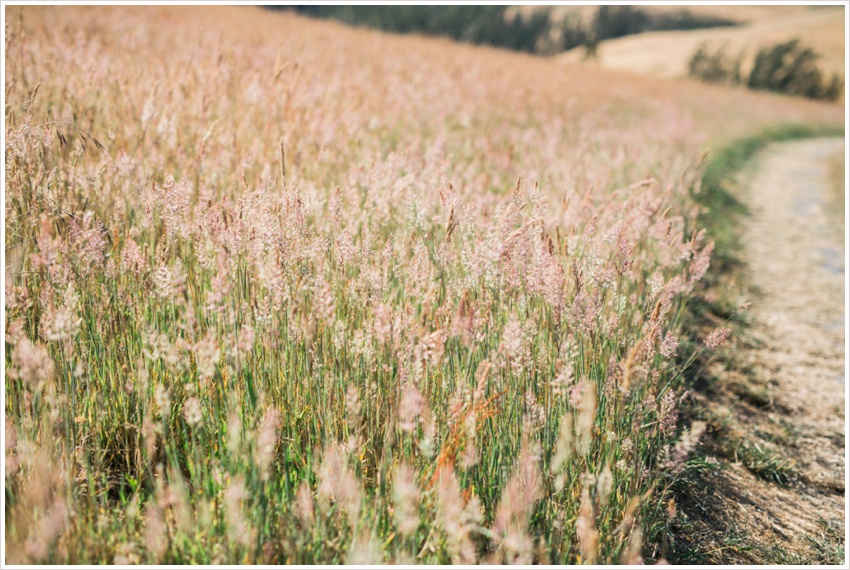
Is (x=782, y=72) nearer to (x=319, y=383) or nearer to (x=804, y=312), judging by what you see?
(x=804, y=312)

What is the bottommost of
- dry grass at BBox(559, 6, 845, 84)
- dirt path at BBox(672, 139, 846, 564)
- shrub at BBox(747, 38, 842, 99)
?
dirt path at BBox(672, 139, 846, 564)

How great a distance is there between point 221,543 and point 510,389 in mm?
921

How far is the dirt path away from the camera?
197 cm

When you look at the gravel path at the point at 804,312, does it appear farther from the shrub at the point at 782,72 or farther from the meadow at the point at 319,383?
the shrub at the point at 782,72

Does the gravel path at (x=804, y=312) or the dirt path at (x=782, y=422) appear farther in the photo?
the gravel path at (x=804, y=312)

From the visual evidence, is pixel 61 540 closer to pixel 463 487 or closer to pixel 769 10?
pixel 463 487

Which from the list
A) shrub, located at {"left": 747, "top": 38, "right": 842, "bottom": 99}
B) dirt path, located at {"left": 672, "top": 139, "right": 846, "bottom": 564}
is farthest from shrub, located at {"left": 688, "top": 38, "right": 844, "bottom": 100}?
dirt path, located at {"left": 672, "top": 139, "right": 846, "bottom": 564}

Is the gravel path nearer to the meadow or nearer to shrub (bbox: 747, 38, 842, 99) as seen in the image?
the meadow

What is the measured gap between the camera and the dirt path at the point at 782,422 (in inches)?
77.5

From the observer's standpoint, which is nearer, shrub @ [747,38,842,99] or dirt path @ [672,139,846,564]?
dirt path @ [672,139,846,564]

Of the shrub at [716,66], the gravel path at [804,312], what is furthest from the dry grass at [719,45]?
the gravel path at [804,312]

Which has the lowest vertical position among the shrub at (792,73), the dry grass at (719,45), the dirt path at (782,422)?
the dirt path at (782,422)

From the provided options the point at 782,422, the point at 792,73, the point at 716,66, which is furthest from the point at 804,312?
the point at 792,73

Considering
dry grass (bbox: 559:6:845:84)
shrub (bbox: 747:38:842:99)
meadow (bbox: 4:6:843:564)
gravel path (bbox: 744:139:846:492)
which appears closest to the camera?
meadow (bbox: 4:6:843:564)
